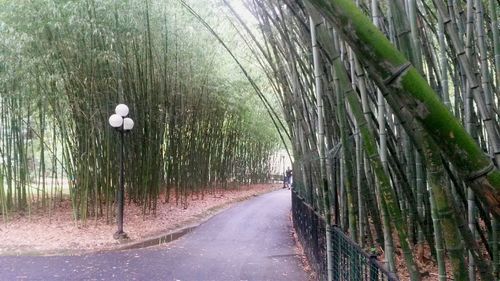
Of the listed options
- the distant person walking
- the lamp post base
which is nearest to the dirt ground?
the lamp post base

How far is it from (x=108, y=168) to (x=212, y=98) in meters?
4.36

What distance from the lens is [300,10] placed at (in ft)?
8.77

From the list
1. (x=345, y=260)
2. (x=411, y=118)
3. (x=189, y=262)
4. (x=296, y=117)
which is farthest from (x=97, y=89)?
(x=411, y=118)

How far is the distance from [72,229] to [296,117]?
387 cm

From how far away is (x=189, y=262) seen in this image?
4980 millimetres

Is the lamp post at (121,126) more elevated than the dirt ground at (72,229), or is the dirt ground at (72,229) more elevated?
the lamp post at (121,126)

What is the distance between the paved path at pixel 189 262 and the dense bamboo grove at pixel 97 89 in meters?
1.60

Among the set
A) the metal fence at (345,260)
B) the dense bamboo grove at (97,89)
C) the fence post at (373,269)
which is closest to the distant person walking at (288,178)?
the dense bamboo grove at (97,89)

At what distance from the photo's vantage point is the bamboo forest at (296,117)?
102 centimetres

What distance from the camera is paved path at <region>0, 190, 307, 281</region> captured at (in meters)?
4.43

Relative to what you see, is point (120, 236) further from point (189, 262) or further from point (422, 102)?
point (422, 102)

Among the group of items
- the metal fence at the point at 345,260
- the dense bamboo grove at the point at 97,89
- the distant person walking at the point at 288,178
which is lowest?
the metal fence at the point at 345,260

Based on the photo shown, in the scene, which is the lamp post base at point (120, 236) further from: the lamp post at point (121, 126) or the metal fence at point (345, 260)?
the metal fence at point (345, 260)

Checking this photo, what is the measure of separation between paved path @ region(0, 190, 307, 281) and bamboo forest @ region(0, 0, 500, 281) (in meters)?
0.08
